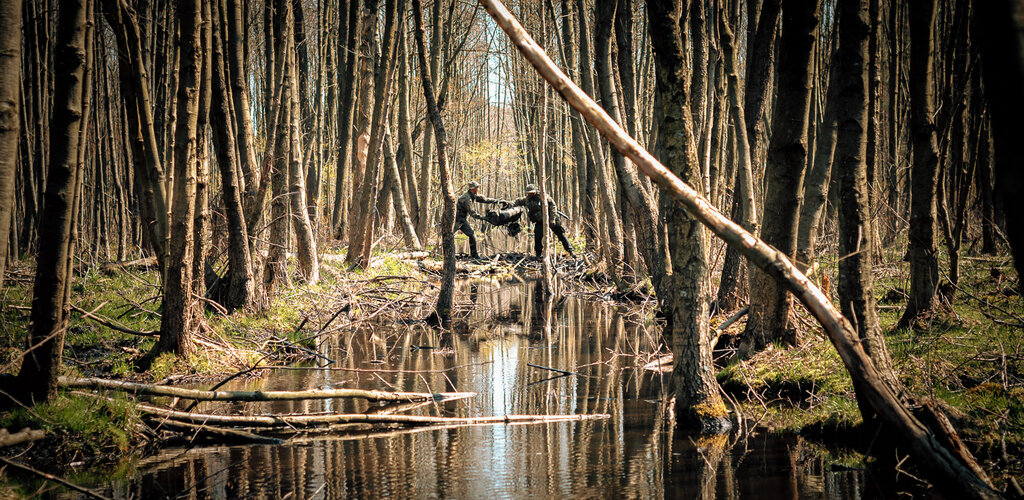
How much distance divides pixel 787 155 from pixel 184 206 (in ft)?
18.8

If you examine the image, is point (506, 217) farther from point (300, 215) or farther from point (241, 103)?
point (241, 103)

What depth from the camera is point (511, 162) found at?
159 ft

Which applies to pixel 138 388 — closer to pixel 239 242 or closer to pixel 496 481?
pixel 496 481

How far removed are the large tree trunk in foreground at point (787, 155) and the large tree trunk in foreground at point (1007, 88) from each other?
3.33 m

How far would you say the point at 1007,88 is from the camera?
Answer: 2.17m

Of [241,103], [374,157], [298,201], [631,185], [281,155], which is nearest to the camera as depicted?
[241,103]

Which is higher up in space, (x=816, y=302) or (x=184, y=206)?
(x=184, y=206)

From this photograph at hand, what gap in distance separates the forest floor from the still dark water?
43 centimetres

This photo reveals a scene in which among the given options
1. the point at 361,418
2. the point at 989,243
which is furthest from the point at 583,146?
the point at 361,418

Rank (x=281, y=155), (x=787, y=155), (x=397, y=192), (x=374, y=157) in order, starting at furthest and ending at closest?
(x=397, y=192)
(x=374, y=157)
(x=281, y=155)
(x=787, y=155)

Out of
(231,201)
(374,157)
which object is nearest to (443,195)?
(231,201)

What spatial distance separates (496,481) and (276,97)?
31.0ft

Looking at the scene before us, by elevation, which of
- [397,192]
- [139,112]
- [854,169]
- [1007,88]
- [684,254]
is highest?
[397,192]

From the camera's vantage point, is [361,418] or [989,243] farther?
[989,243]
